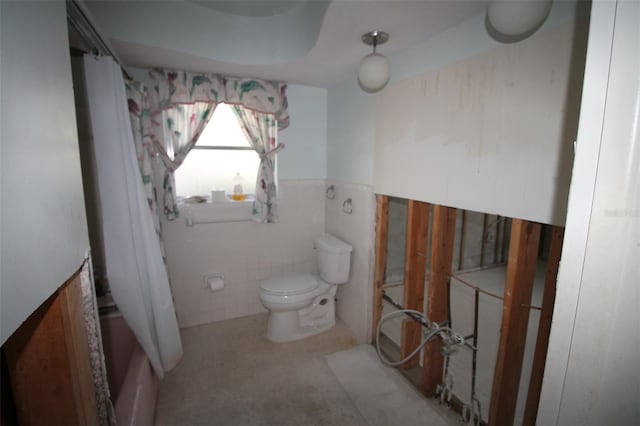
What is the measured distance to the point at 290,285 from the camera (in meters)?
2.45

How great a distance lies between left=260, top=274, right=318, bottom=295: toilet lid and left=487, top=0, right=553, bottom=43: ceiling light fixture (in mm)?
2073

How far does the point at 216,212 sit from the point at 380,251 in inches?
58.7

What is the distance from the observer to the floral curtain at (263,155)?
2.57 meters

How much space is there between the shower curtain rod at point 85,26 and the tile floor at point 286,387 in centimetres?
211

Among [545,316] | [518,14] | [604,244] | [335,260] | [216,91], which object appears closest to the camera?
[604,244]

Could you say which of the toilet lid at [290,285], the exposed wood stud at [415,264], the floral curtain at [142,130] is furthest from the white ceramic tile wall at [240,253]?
the exposed wood stud at [415,264]

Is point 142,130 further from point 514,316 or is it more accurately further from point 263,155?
point 514,316

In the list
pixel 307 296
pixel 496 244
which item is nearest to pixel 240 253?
pixel 307 296

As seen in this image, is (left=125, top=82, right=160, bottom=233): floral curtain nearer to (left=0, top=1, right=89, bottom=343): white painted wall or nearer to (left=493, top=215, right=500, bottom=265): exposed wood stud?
(left=0, top=1, right=89, bottom=343): white painted wall

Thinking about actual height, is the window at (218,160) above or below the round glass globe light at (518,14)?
below

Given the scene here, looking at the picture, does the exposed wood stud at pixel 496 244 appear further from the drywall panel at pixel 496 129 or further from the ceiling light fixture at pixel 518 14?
the ceiling light fixture at pixel 518 14

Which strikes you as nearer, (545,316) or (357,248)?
(545,316)

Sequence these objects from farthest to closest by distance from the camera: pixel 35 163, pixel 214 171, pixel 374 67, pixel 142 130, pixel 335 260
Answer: pixel 214 171, pixel 335 260, pixel 142 130, pixel 374 67, pixel 35 163

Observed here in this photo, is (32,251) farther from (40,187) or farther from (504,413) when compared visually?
(504,413)
